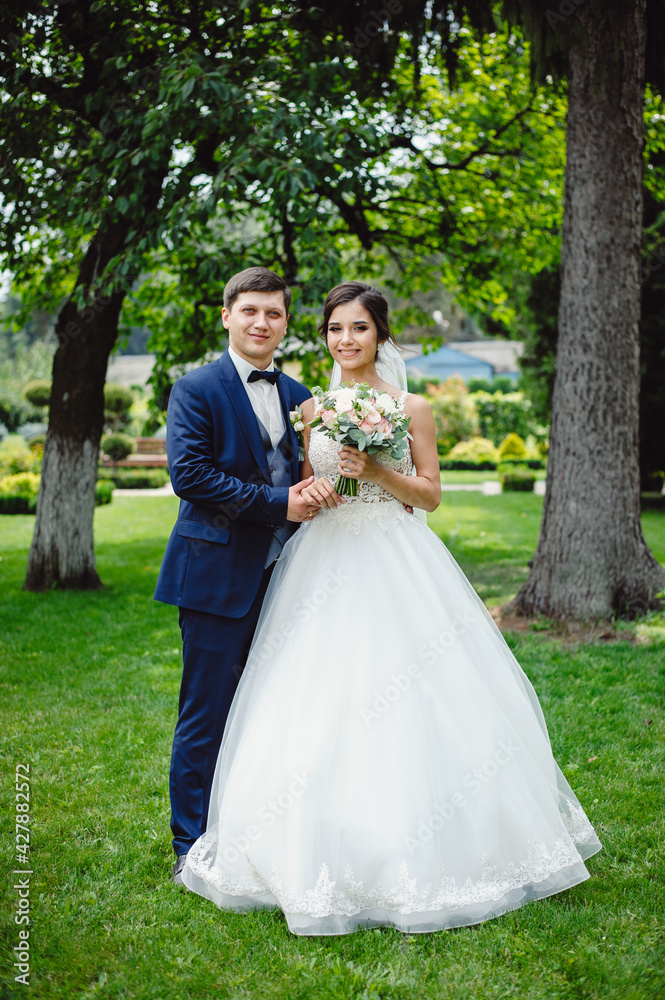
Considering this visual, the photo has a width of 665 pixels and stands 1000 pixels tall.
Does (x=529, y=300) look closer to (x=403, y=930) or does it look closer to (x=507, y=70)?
(x=507, y=70)

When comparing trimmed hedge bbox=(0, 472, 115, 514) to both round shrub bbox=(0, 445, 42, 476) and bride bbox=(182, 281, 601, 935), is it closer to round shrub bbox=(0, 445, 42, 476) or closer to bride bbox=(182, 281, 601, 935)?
round shrub bbox=(0, 445, 42, 476)

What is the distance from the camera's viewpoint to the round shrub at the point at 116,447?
2389cm

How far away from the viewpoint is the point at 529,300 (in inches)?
651

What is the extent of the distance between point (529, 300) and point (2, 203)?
1163cm

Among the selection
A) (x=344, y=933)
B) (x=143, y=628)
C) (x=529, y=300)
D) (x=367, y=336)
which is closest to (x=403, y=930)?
(x=344, y=933)

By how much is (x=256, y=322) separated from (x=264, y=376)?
0.75ft

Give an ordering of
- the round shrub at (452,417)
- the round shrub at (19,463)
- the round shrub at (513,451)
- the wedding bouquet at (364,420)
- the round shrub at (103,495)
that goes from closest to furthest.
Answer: the wedding bouquet at (364,420), the round shrub at (103,495), the round shrub at (19,463), the round shrub at (513,451), the round shrub at (452,417)

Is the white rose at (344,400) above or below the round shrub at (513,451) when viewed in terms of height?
above

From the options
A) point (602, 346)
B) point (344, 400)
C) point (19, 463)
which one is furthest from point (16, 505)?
point (344, 400)

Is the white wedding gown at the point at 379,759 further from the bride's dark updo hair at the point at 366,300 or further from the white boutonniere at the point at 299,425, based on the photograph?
the bride's dark updo hair at the point at 366,300

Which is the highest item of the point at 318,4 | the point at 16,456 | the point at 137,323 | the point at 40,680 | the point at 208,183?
the point at 318,4

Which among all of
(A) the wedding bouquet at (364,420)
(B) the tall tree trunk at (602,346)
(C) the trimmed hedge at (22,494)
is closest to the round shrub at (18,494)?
(C) the trimmed hedge at (22,494)

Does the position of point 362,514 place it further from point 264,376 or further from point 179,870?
point 179,870

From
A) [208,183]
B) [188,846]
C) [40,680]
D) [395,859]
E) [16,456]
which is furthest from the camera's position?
[16,456]
